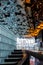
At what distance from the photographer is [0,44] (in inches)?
170

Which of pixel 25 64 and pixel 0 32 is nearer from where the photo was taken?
pixel 25 64

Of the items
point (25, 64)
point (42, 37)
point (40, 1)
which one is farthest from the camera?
point (42, 37)

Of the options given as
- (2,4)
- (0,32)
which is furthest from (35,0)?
(2,4)

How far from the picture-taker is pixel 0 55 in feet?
14.5

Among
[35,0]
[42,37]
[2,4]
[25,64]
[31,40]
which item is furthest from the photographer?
[31,40]

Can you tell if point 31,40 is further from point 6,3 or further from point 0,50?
point 0,50

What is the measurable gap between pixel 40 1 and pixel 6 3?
4.86m

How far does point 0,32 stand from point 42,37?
24530 mm

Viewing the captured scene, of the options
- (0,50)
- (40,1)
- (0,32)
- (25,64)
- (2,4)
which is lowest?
(25,64)

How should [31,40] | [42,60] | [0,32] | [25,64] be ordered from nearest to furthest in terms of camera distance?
1. [42,60]
2. [25,64]
3. [0,32]
4. [31,40]

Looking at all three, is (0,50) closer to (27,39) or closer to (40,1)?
(40,1)

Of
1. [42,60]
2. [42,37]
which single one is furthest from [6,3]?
[42,37]

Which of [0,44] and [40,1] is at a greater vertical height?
[40,1]

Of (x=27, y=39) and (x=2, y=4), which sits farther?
(x=27, y=39)
